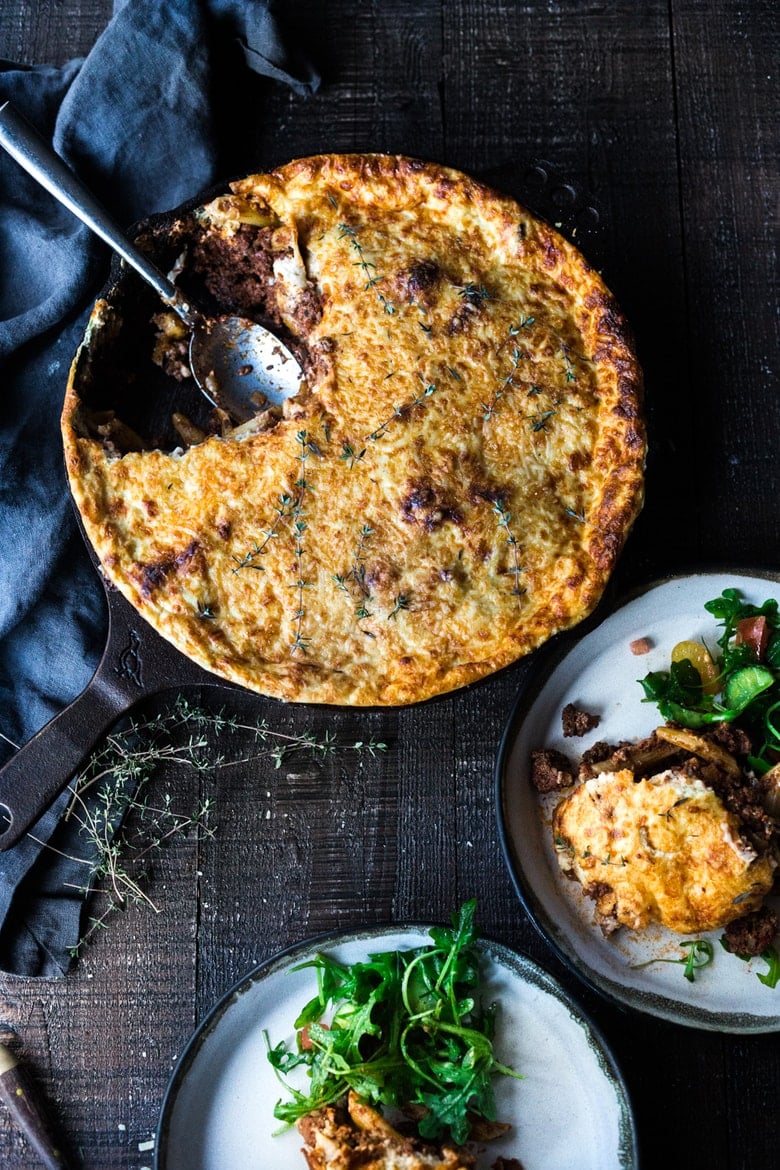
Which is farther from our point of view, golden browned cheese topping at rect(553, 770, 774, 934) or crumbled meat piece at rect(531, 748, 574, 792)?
crumbled meat piece at rect(531, 748, 574, 792)

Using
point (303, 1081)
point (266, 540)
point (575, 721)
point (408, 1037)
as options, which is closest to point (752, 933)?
point (575, 721)

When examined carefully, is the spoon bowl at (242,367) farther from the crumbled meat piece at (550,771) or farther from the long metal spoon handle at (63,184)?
the crumbled meat piece at (550,771)

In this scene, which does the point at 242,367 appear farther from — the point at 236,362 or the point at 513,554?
the point at 513,554

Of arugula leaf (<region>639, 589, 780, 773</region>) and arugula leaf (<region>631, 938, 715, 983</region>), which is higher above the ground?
arugula leaf (<region>639, 589, 780, 773</region>)

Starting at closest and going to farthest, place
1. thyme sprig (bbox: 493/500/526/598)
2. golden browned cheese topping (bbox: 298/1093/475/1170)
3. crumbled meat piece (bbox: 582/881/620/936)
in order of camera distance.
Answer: golden browned cheese topping (bbox: 298/1093/475/1170) → thyme sprig (bbox: 493/500/526/598) → crumbled meat piece (bbox: 582/881/620/936)

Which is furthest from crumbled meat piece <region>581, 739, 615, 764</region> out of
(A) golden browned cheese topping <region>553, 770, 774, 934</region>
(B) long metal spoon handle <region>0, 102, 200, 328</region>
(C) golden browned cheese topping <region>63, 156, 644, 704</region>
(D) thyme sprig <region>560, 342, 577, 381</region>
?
(B) long metal spoon handle <region>0, 102, 200, 328</region>

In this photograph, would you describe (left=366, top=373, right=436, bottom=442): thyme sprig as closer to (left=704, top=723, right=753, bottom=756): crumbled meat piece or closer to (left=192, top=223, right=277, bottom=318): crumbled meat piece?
(left=192, top=223, right=277, bottom=318): crumbled meat piece
